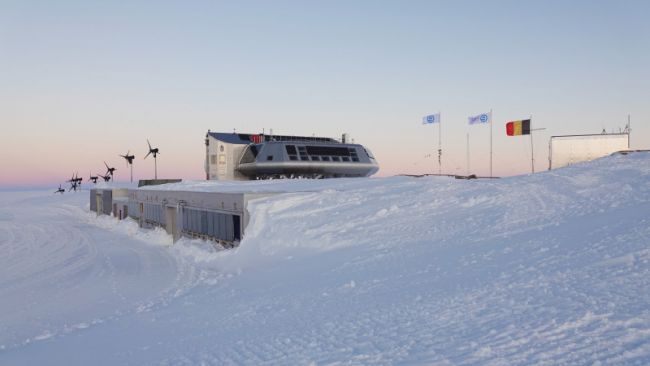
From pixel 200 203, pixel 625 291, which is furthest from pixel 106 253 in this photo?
pixel 625 291

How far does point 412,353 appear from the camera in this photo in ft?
28.1

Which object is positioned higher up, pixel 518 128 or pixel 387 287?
pixel 518 128

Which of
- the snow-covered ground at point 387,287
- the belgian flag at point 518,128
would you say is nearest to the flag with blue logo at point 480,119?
the belgian flag at point 518,128

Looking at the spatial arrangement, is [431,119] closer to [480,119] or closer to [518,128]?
[480,119]

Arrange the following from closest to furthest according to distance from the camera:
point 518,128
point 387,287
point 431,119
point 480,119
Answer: point 387,287 < point 518,128 < point 480,119 < point 431,119

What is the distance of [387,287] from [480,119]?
30085 millimetres

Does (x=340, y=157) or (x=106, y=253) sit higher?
(x=340, y=157)

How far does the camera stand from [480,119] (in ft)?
130

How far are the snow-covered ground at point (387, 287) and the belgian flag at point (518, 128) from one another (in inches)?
355

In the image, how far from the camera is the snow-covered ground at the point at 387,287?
8852 mm

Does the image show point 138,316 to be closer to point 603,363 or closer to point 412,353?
point 412,353

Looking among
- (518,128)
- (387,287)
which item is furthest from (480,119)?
(387,287)

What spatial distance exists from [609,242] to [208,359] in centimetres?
1148

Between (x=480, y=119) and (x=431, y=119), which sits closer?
(x=480, y=119)
